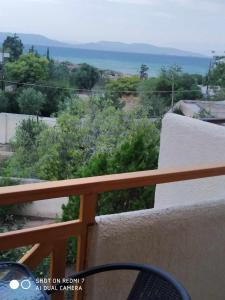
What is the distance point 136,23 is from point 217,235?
888 centimetres

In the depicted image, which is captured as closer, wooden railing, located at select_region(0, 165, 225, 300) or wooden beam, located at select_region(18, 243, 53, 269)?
wooden railing, located at select_region(0, 165, 225, 300)

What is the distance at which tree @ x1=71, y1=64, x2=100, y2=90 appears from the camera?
9903mm

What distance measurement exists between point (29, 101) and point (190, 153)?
6.79 metres

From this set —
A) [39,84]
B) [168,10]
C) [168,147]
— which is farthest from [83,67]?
[168,147]

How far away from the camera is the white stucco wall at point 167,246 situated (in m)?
1.47

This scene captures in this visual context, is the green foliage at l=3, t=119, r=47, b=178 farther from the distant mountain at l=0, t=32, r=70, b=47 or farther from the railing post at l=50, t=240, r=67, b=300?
the railing post at l=50, t=240, r=67, b=300

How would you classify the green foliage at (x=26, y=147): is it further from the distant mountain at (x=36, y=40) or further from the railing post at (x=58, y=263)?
the railing post at (x=58, y=263)

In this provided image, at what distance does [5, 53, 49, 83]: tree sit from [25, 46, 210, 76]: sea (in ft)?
0.88

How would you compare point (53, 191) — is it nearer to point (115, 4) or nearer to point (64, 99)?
point (64, 99)

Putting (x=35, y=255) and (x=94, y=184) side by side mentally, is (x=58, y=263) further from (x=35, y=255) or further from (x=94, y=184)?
(x=94, y=184)

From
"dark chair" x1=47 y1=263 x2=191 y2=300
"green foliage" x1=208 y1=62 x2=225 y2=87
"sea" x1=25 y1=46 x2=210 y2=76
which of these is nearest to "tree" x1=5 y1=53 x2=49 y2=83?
"sea" x1=25 y1=46 x2=210 y2=76

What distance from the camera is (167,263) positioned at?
164cm

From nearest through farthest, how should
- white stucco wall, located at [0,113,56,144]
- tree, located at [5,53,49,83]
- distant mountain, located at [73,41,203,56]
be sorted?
tree, located at [5,53,49,83] → white stucco wall, located at [0,113,56,144] → distant mountain, located at [73,41,203,56]

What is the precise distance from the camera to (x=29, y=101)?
29.8ft
